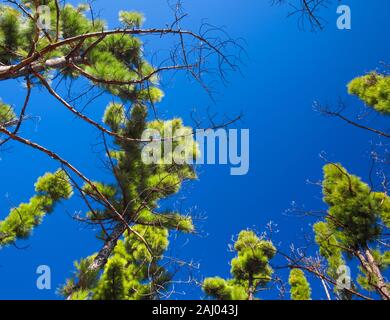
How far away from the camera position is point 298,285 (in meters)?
11.0

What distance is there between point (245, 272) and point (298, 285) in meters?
2.44

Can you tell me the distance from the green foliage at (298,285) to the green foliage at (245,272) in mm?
1173

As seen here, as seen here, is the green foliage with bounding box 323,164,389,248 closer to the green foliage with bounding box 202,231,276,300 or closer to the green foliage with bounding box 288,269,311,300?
the green foliage with bounding box 202,231,276,300

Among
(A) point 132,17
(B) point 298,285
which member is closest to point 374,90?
(A) point 132,17

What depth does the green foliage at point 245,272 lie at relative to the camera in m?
8.50

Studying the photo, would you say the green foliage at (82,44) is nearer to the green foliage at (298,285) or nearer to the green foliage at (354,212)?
the green foliage at (354,212)

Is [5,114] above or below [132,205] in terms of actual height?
above

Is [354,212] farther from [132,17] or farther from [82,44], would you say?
[132,17]

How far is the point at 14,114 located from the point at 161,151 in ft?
14.9

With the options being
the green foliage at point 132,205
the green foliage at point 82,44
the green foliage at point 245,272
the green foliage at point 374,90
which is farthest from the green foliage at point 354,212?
the green foliage at point 82,44
